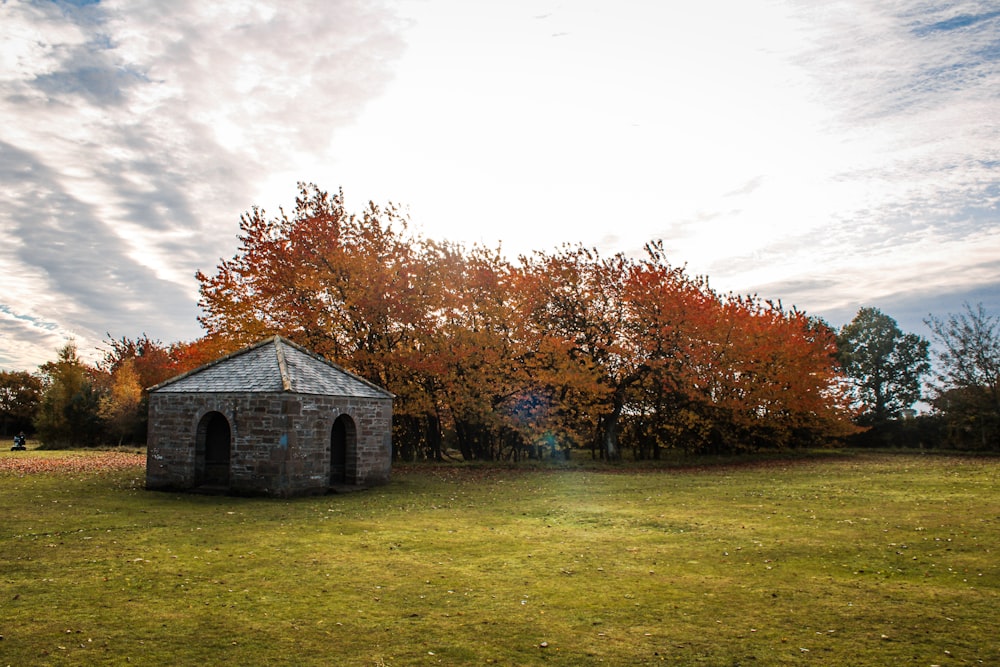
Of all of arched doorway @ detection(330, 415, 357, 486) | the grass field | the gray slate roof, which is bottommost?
the grass field

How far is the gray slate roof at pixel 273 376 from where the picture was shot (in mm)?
20016

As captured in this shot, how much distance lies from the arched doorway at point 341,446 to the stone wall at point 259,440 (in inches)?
7.5

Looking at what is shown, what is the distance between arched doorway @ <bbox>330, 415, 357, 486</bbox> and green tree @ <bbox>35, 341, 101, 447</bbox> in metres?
32.9

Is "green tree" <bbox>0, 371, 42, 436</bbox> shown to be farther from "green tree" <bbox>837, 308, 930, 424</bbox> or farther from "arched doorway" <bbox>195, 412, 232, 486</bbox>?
"green tree" <bbox>837, 308, 930, 424</bbox>

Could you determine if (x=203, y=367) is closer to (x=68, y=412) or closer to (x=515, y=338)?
(x=515, y=338)

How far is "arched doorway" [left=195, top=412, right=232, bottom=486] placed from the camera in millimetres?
20562

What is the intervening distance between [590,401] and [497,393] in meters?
4.43

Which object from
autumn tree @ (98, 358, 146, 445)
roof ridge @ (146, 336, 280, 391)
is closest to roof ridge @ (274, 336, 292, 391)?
roof ridge @ (146, 336, 280, 391)

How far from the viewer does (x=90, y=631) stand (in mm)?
7305

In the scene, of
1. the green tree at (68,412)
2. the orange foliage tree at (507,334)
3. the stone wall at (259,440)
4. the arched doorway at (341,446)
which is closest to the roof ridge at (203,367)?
the stone wall at (259,440)

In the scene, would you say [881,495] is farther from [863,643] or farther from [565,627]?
[565,627]

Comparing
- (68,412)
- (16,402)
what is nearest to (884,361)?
(68,412)

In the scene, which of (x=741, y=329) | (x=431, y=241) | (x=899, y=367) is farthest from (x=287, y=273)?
(x=899, y=367)

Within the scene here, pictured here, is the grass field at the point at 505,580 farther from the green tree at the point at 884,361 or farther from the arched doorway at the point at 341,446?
the green tree at the point at 884,361
